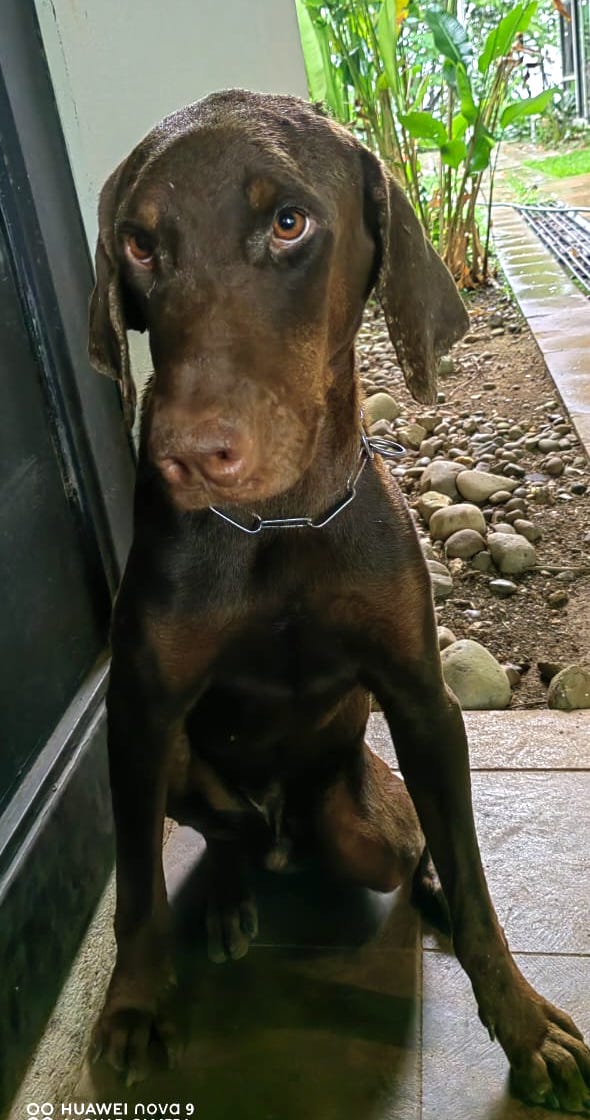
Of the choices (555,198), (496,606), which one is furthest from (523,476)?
(555,198)

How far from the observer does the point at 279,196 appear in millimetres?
1355

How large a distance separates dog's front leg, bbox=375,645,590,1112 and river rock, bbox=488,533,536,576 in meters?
1.84

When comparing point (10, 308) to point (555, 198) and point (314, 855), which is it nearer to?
point (314, 855)

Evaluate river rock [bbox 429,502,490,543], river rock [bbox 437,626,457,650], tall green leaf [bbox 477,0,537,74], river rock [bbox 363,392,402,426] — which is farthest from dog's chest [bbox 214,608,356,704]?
tall green leaf [bbox 477,0,537,74]

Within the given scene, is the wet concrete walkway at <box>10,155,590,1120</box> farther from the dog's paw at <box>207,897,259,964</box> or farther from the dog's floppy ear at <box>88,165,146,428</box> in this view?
the dog's floppy ear at <box>88,165,146,428</box>

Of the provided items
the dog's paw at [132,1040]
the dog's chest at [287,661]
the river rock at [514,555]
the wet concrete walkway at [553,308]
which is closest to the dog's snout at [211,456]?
the dog's chest at [287,661]

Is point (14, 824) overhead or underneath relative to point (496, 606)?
overhead

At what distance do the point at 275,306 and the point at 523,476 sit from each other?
10.1 ft

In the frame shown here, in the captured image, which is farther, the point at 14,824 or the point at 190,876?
the point at 190,876

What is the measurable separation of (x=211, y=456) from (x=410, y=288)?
605 millimetres

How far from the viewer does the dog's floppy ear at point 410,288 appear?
1.59 m

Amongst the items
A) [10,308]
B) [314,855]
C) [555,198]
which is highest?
[10,308]

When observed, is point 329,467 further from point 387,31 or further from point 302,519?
point 387,31

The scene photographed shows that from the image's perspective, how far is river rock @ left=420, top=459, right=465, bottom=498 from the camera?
4188 millimetres
